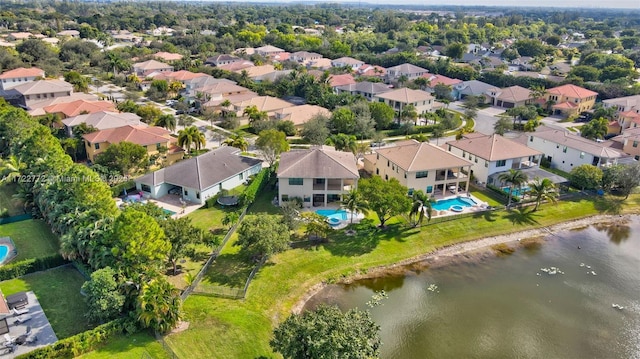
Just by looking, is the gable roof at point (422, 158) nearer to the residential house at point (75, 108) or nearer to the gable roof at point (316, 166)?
the gable roof at point (316, 166)

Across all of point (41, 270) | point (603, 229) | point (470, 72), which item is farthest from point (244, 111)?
point (470, 72)

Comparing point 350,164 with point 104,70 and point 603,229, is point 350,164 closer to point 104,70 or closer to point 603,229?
point 603,229

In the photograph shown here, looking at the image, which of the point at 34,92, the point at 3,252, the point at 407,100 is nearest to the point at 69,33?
the point at 34,92

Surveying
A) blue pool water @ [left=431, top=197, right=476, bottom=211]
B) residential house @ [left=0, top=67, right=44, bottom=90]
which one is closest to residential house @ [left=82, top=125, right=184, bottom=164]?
blue pool water @ [left=431, top=197, right=476, bottom=211]

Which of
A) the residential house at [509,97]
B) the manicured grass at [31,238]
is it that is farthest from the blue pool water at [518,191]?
the manicured grass at [31,238]

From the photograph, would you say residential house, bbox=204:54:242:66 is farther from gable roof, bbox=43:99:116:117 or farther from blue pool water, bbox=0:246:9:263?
blue pool water, bbox=0:246:9:263

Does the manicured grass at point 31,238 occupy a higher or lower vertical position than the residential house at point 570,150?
lower
